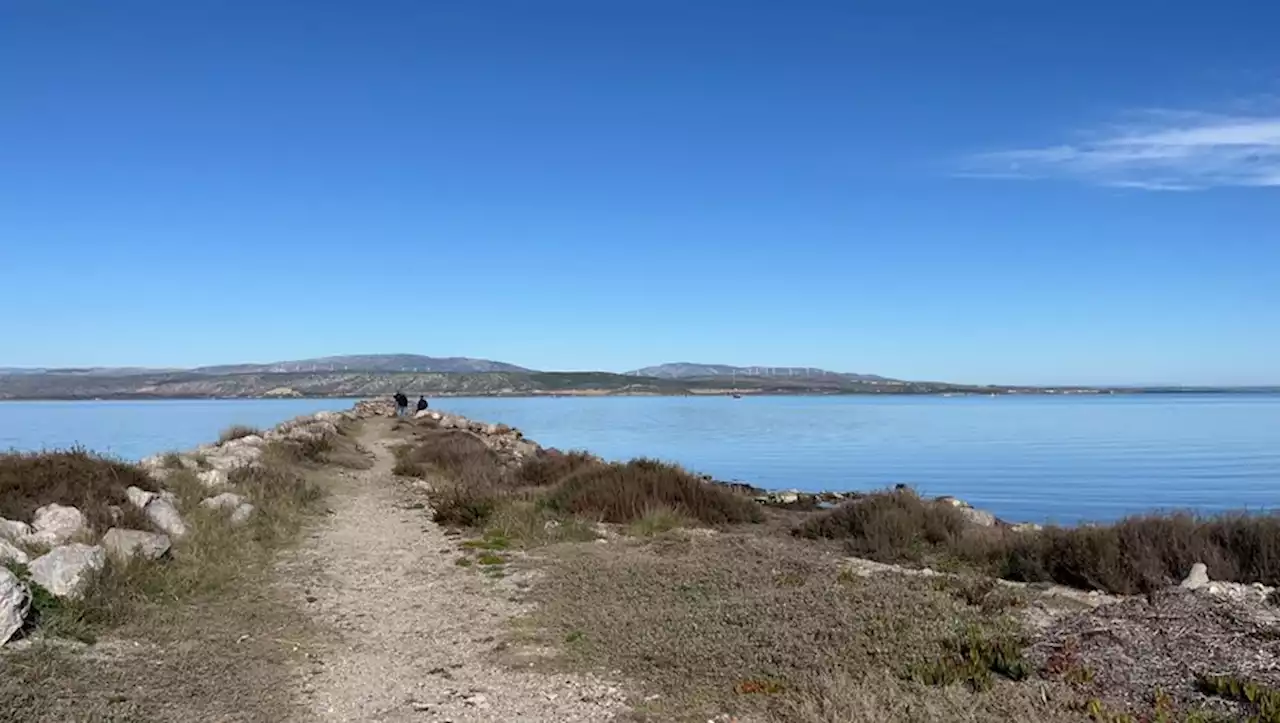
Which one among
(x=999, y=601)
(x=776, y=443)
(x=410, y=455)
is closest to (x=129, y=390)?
(x=776, y=443)

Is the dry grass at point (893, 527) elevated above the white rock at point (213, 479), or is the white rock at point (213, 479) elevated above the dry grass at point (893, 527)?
the white rock at point (213, 479)

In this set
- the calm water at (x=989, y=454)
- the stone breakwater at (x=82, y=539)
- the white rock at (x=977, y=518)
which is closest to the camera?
the stone breakwater at (x=82, y=539)

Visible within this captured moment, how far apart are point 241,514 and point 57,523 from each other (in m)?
3.54

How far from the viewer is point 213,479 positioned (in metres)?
15.6

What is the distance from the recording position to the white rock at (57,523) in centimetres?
962

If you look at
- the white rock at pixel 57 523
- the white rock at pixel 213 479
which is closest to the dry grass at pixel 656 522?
the white rock at pixel 213 479

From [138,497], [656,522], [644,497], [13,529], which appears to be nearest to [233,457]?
[138,497]

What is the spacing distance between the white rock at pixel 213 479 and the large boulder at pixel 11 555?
672cm

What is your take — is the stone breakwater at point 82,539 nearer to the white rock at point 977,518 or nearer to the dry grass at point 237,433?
the white rock at point 977,518

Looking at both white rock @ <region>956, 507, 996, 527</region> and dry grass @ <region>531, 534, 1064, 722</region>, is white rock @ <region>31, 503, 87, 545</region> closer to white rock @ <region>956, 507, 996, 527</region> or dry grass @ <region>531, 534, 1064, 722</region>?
dry grass @ <region>531, 534, 1064, 722</region>

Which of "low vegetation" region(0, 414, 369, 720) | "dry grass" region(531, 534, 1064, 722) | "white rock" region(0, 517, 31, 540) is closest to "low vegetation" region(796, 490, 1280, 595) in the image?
"dry grass" region(531, 534, 1064, 722)

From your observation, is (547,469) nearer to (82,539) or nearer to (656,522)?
(656,522)

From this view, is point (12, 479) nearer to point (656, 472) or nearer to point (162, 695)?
point (162, 695)

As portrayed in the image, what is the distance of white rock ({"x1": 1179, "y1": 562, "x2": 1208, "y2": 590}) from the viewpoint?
905 cm
